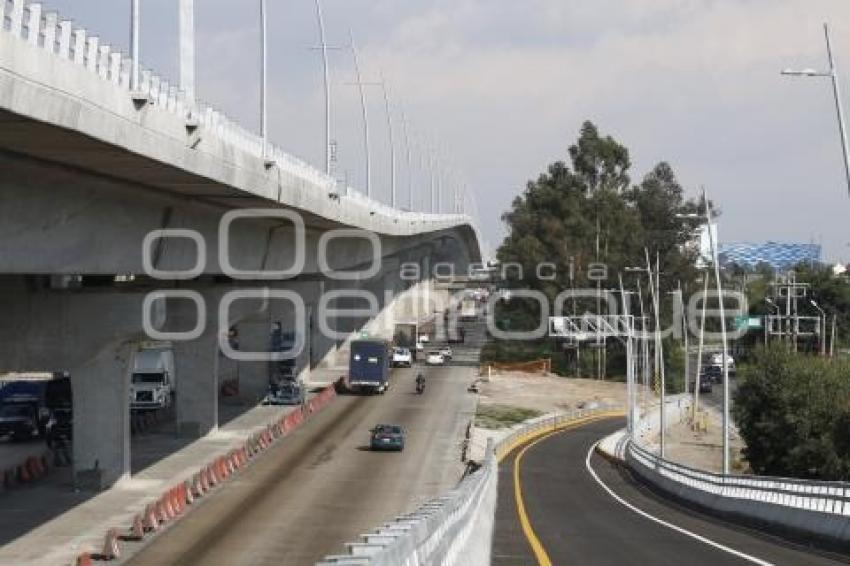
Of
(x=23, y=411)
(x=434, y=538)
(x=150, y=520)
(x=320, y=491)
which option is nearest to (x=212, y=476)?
(x=320, y=491)

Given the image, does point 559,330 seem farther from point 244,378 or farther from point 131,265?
point 131,265

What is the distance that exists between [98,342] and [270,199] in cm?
704

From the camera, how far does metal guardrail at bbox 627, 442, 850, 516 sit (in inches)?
1192

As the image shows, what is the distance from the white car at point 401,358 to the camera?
109 metres

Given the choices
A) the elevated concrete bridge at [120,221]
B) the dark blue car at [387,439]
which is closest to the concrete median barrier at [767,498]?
the dark blue car at [387,439]

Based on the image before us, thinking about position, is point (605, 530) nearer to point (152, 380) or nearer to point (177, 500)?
point (177, 500)

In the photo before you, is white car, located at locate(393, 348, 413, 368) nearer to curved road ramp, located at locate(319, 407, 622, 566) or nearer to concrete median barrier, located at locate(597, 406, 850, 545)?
concrete median barrier, located at locate(597, 406, 850, 545)

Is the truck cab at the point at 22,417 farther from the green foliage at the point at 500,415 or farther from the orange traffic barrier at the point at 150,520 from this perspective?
the green foliage at the point at 500,415

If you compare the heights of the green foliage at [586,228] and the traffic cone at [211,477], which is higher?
the green foliage at [586,228]

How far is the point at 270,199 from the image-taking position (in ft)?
130

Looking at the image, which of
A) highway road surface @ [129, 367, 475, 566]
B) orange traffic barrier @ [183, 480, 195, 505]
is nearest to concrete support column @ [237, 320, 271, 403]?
highway road surface @ [129, 367, 475, 566]

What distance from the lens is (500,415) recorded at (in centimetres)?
8500

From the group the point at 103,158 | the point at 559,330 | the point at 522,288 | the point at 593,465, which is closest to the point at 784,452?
the point at 593,465

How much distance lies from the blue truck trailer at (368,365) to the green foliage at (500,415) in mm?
6621
